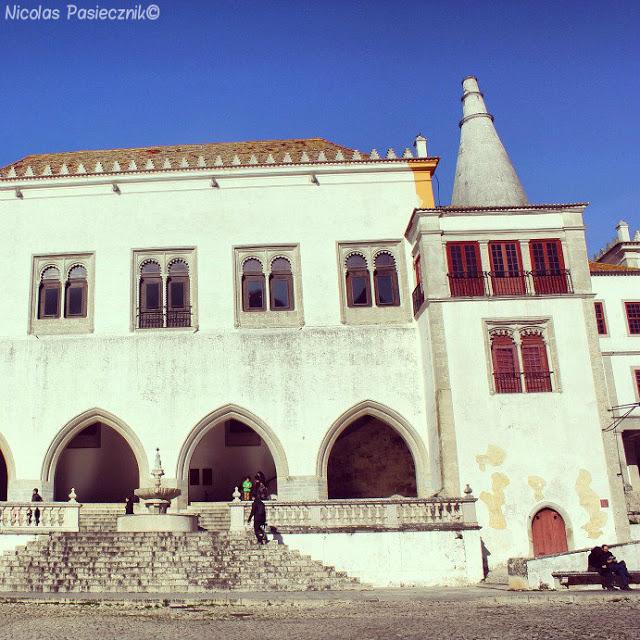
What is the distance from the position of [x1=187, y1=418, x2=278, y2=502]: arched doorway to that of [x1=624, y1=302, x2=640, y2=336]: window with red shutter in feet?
48.0

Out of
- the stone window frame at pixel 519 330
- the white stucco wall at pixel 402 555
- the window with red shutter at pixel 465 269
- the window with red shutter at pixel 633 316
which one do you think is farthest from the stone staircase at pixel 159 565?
the window with red shutter at pixel 633 316

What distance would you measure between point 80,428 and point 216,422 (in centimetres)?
383

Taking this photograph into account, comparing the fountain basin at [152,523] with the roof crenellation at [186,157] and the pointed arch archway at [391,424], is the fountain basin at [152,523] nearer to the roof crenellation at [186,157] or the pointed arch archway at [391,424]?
the pointed arch archway at [391,424]

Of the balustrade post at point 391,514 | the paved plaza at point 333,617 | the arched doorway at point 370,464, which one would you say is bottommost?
the paved plaza at point 333,617

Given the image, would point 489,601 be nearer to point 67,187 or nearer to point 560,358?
point 560,358

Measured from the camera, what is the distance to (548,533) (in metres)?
18.4

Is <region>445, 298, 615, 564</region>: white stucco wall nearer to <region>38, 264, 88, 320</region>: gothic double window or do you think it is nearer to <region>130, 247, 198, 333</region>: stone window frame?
<region>130, 247, 198, 333</region>: stone window frame

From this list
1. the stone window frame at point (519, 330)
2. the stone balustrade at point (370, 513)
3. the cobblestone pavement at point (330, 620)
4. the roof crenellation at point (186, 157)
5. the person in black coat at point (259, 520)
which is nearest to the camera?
the cobblestone pavement at point (330, 620)

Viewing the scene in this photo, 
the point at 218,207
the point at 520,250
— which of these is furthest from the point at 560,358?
the point at 218,207

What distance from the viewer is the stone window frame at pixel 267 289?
72.2 ft

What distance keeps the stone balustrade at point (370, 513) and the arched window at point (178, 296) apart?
7.08 m

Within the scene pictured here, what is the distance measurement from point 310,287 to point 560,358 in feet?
23.7

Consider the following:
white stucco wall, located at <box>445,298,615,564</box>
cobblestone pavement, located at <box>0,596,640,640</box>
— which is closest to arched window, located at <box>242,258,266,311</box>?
white stucco wall, located at <box>445,298,615,564</box>

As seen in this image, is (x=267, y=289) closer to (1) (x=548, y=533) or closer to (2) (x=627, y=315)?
(1) (x=548, y=533)
